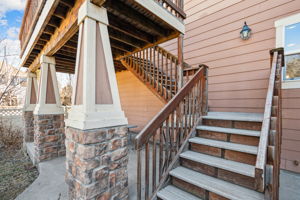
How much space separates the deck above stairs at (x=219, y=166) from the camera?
5.15 ft

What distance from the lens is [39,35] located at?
2.71 m

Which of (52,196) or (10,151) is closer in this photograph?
(52,196)

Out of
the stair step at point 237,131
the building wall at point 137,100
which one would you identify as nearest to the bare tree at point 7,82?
the building wall at point 137,100

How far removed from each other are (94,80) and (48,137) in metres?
2.62

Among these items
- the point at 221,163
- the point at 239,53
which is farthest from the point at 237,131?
the point at 239,53

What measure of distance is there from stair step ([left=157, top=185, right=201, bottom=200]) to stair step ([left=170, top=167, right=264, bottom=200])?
164 millimetres

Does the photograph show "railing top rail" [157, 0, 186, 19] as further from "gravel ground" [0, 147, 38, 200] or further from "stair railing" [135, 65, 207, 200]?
"gravel ground" [0, 147, 38, 200]

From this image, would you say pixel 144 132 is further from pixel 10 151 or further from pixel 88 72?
pixel 10 151

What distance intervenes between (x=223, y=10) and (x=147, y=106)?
11.4 feet

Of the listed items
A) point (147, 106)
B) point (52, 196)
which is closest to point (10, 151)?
point (52, 196)

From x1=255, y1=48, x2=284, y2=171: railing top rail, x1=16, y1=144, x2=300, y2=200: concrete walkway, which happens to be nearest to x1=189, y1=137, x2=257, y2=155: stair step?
x1=255, y1=48, x2=284, y2=171: railing top rail

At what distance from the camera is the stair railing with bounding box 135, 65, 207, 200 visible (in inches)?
64.5

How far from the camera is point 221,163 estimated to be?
180 centimetres

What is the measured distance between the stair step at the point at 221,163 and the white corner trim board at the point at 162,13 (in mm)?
2211
